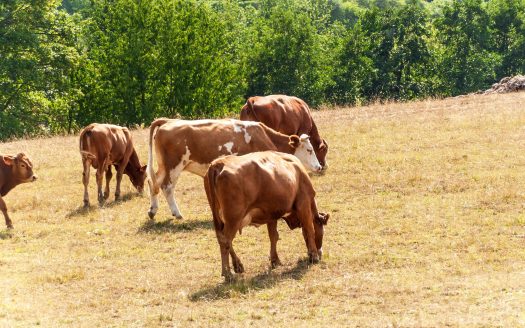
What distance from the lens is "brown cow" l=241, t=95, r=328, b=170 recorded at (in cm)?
2197

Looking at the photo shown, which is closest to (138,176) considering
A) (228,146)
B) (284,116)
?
(284,116)

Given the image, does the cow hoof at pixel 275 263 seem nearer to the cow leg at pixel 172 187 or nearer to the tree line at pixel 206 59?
the cow leg at pixel 172 187

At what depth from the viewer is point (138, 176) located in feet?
69.8

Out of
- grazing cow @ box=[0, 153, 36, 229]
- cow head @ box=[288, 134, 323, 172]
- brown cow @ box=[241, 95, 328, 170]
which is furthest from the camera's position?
brown cow @ box=[241, 95, 328, 170]

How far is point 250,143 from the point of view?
57.9ft

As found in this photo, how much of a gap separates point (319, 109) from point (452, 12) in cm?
4208

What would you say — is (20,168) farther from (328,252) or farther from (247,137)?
(328,252)

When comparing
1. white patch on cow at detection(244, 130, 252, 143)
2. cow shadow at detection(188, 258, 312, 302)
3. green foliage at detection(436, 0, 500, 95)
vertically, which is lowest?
green foliage at detection(436, 0, 500, 95)

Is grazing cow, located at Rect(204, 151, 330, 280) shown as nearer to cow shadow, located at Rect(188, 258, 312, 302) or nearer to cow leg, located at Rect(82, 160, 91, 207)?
cow shadow, located at Rect(188, 258, 312, 302)

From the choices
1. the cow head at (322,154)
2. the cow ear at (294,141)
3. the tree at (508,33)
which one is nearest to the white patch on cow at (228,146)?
the cow ear at (294,141)

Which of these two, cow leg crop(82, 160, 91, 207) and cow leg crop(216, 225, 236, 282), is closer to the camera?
cow leg crop(216, 225, 236, 282)

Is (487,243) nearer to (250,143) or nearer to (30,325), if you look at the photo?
(250,143)

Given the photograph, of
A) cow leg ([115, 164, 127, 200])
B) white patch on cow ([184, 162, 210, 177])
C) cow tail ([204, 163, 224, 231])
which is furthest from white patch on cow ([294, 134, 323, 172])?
cow tail ([204, 163, 224, 231])

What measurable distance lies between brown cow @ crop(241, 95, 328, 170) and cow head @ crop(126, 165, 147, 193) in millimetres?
2967
